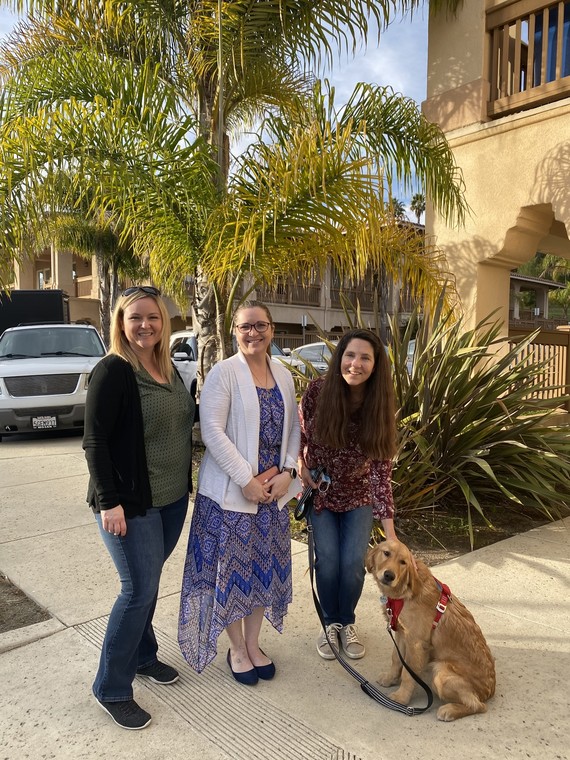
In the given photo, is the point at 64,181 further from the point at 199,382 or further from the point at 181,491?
the point at 181,491

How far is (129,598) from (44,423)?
6.98m

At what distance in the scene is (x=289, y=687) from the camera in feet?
9.18

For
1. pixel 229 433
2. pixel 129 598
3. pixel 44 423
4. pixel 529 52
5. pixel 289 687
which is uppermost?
pixel 529 52

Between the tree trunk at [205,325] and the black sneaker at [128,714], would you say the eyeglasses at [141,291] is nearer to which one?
the black sneaker at [128,714]

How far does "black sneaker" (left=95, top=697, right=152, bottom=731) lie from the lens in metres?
2.48

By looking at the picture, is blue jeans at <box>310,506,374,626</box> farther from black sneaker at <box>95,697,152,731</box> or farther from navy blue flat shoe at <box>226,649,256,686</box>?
black sneaker at <box>95,697,152,731</box>

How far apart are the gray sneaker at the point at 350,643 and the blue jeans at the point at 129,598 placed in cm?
109

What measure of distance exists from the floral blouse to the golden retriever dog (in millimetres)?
471

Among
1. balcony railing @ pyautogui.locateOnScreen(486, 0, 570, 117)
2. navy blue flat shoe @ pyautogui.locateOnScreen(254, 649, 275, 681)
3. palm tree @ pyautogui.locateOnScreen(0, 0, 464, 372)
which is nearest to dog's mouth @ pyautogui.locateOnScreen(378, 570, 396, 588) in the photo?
navy blue flat shoe @ pyautogui.locateOnScreen(254, 649, 275, 681)

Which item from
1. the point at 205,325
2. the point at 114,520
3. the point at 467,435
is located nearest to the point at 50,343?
the point at 205,325

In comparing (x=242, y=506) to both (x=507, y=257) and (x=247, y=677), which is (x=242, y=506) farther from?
(x=507, y=257)

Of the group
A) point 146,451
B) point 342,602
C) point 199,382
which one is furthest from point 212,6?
point 342,602

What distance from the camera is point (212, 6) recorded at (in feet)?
19.9

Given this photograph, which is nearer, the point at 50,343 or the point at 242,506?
the point at 242,506
